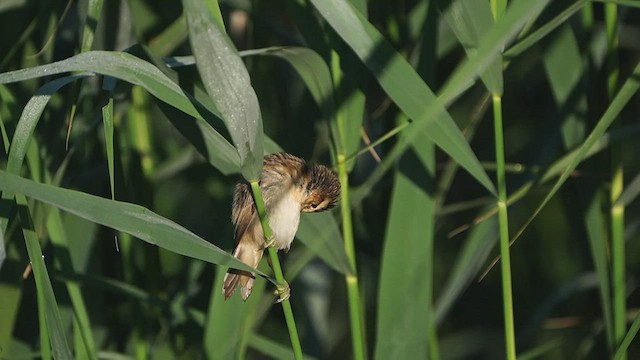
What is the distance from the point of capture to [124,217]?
4.24 feet

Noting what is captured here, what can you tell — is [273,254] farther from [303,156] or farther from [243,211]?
[303,156]

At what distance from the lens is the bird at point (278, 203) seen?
1.85 metres

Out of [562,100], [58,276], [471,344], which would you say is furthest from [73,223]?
[471,344]

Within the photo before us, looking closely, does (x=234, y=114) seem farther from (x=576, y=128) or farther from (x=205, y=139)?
(x=576, y=128)

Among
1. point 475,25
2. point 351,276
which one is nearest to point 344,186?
point 351,276

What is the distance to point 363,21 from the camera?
1.45 m

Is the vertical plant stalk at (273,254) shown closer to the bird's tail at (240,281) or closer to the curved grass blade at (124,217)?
the curved grass blade at (124,217)

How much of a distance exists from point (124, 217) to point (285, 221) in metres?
0.65

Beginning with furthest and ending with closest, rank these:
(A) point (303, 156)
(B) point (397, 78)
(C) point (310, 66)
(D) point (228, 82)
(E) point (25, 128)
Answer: (A) point (303, 156) < (C) point (310, 66) < (B) point (397, 78) < (E) point (25, 128) < (D) point (228, 82)

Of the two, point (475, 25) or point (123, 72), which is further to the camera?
point (475, 25)

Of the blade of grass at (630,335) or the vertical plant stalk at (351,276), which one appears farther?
the vertical plant stalk at (351,276)

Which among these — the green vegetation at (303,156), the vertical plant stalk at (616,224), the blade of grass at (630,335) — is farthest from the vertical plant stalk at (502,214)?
the vertical plant stalk at (616,224)

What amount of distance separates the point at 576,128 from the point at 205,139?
2.40ft

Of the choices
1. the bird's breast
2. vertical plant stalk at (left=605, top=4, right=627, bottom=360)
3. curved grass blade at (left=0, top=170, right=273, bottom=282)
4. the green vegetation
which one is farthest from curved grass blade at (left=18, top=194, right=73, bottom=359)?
vertical plant stalk at (left=605, top=4, right=627, bottom=360)
